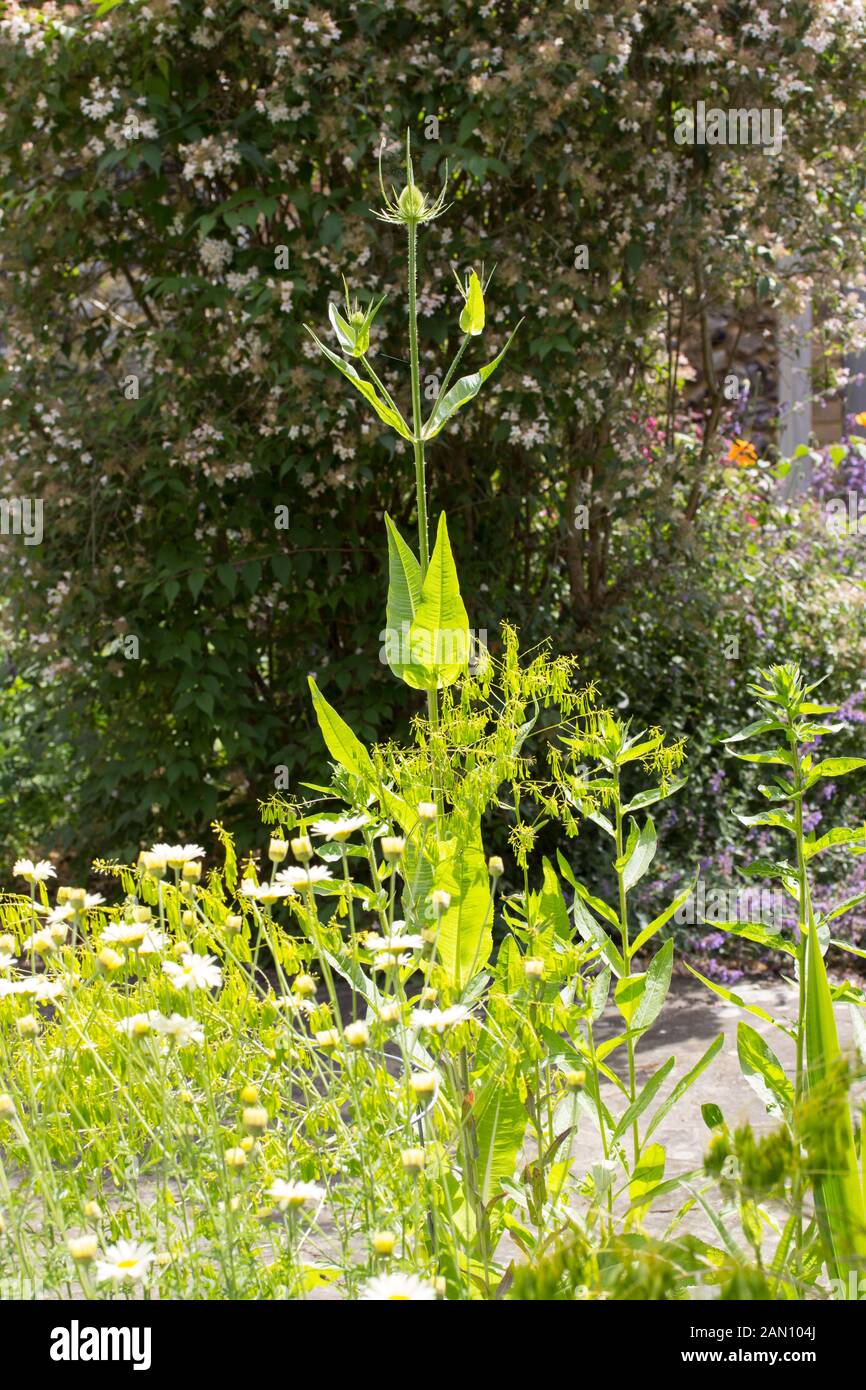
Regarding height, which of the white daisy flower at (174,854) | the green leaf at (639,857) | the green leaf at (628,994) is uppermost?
the white daisy flower at (174,854)

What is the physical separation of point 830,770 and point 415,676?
0.56 m

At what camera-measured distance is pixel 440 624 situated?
71.2 inches

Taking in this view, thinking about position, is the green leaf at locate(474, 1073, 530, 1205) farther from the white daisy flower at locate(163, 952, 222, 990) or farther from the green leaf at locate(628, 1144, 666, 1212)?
the white daisy flower at locate(163, 952, 222, 990)

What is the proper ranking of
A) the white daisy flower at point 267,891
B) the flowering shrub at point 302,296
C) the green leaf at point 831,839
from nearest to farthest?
the white daisy flower at point 267,891
the green leaf at point 831,839
the flowering shrub at point 302,296

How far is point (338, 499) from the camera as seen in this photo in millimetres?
4684

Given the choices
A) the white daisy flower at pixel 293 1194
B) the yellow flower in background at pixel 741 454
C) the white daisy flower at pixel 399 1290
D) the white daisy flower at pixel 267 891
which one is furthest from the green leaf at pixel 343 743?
the yellow flower in background at pixel 741 454

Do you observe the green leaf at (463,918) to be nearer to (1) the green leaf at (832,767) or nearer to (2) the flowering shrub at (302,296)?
(1) the green leaf at (832,767)

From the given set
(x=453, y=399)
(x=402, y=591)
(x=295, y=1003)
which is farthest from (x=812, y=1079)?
(x=453, y=399)

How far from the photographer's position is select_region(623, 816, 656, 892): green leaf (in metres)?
1.88

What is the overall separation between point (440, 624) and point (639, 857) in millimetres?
444

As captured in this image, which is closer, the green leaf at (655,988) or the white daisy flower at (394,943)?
the white daisy flower at (394,943)

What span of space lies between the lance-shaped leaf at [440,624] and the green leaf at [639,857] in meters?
0.36

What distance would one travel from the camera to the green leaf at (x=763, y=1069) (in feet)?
5.64

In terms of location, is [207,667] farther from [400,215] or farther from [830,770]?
[830,770]
